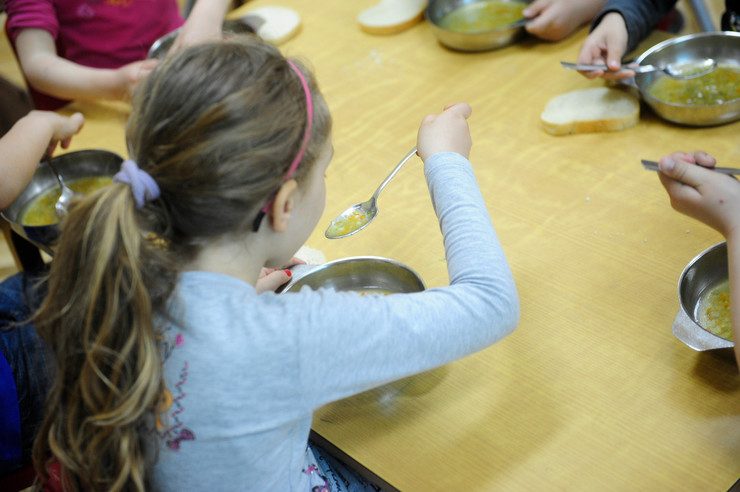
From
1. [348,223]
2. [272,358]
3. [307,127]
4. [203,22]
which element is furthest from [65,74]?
[272,358]

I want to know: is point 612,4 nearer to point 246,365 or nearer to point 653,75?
point 653,75

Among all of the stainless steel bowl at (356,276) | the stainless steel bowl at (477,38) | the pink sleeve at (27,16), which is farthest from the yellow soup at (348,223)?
the pink sleeve at (27,16)

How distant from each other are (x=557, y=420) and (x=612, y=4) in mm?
879

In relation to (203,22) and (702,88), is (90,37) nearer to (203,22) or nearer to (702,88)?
(203,22)

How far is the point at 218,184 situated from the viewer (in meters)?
0.73

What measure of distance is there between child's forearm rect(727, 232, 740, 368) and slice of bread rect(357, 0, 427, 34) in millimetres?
954

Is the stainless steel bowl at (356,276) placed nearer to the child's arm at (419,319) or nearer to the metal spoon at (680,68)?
the child's arm at (419,319)

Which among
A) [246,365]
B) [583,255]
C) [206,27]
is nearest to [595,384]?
[583,255]

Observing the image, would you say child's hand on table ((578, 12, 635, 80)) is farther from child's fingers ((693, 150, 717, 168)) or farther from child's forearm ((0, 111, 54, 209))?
child's forearm ((0, 111, 54, 209))

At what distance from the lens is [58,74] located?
1.65 meters

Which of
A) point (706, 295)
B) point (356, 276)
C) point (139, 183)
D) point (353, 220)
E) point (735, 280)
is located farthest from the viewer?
point (353, 220)

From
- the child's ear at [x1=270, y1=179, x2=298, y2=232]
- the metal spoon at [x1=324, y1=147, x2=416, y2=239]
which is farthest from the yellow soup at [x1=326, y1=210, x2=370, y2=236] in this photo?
the child's ear at [x1=270, y1=179, x2=298, y2=232]

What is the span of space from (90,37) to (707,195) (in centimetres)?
150

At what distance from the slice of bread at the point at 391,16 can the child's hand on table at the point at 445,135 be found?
68cm
